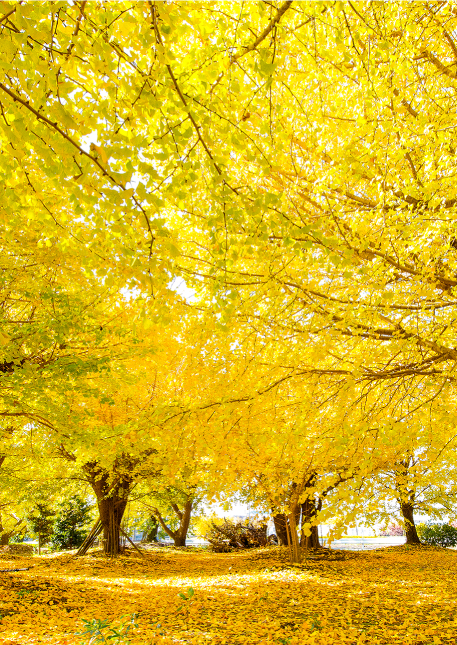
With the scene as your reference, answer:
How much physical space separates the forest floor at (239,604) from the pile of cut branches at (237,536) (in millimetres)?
6988

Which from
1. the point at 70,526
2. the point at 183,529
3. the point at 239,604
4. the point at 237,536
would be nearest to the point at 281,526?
the point at 237,536

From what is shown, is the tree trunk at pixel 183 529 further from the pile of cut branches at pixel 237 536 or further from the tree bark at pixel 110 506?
the tree bark at pixel 110 506

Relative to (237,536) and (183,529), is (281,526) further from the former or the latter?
(183,529)

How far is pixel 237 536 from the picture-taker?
18.3 m

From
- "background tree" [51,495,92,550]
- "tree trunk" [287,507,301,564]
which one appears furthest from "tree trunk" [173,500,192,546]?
"tree trunk" [287,507,301,564]

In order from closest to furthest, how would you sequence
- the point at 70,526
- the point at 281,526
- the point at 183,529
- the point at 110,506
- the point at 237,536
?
the point at 110,506, the point at 281,526, the point at 237,536, the point at 70,526, the point at 183,529

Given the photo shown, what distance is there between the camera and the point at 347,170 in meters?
4.07

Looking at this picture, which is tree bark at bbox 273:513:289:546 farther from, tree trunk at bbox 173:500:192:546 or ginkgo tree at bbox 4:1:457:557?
ginkgo tree at bbox 4:1:457:557

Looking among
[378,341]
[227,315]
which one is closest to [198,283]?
[227,315]

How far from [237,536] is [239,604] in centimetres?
1266

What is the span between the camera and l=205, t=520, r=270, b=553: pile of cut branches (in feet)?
59.3

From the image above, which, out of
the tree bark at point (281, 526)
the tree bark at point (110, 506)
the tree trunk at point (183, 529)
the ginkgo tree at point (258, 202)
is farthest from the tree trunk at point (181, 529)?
the ginkgo tree at point (258, 202)

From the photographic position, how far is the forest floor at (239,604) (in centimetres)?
466

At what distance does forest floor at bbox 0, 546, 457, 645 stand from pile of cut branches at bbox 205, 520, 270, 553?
699cm
